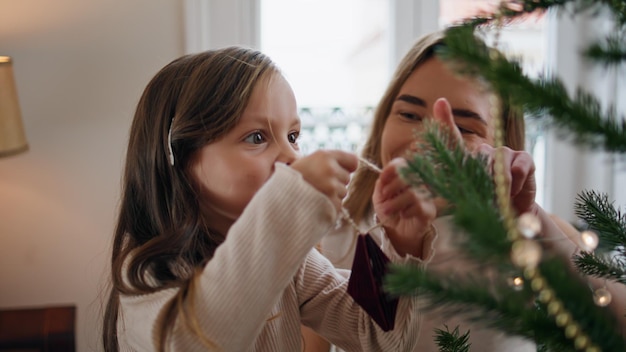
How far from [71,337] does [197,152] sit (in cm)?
88

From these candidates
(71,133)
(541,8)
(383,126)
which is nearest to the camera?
(541,8)

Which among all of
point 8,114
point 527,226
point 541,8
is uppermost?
point 541,8

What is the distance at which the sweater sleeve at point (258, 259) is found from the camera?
27.4 inches

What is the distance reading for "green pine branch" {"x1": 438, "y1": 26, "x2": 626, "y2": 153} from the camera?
1.32 feet

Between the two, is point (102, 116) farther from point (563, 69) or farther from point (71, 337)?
point (563, 69)

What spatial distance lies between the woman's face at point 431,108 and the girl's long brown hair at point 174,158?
30 cm

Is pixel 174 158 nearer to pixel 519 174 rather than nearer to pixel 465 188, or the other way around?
pixel 519 174

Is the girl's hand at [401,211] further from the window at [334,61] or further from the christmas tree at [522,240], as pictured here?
the window at [334,61]

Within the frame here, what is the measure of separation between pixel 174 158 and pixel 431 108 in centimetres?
47

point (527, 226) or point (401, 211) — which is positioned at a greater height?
point (527, 226)

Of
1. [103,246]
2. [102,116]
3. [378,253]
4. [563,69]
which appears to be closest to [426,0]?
[563,69]

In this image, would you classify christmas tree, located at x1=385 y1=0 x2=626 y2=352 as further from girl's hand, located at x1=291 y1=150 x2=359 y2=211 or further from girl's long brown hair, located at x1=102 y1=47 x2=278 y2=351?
girl's long brown hair, located at x1=102 y1=47 x2=278 y2=351

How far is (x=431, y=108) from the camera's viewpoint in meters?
1.18

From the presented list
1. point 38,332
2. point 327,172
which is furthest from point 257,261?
point 38,332
